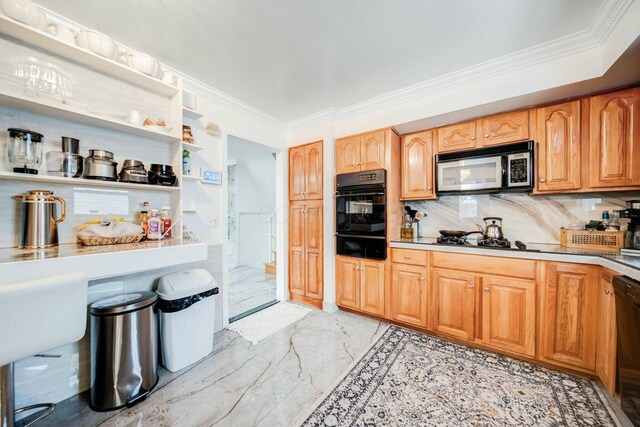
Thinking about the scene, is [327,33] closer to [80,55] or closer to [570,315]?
[80,55]

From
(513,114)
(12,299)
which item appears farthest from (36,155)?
(513,114)

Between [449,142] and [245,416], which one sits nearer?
[245,416]

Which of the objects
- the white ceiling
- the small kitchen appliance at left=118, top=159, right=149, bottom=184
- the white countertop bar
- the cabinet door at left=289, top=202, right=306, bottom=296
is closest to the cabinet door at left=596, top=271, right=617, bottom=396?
the white ceiling

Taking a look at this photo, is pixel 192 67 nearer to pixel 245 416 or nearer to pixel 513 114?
pixel 245 416

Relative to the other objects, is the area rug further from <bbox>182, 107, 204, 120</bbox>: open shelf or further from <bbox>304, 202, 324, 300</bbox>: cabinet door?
<bbox>182, 107, 204, 120</bbox>: open shelf

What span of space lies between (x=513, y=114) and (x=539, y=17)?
0.79 meters

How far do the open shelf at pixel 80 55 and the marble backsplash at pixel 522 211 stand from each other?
291cm

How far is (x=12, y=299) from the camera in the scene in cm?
89

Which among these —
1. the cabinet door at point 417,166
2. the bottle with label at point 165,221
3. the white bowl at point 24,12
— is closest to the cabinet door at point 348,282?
the cabinet door at point 417,166

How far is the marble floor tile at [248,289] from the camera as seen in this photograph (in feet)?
10.1

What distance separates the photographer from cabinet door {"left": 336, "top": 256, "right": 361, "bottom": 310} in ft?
8.93

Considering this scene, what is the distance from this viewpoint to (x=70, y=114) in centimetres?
143

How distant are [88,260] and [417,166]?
2.81 meters

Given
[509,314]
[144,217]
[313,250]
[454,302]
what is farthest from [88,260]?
[509,314]
